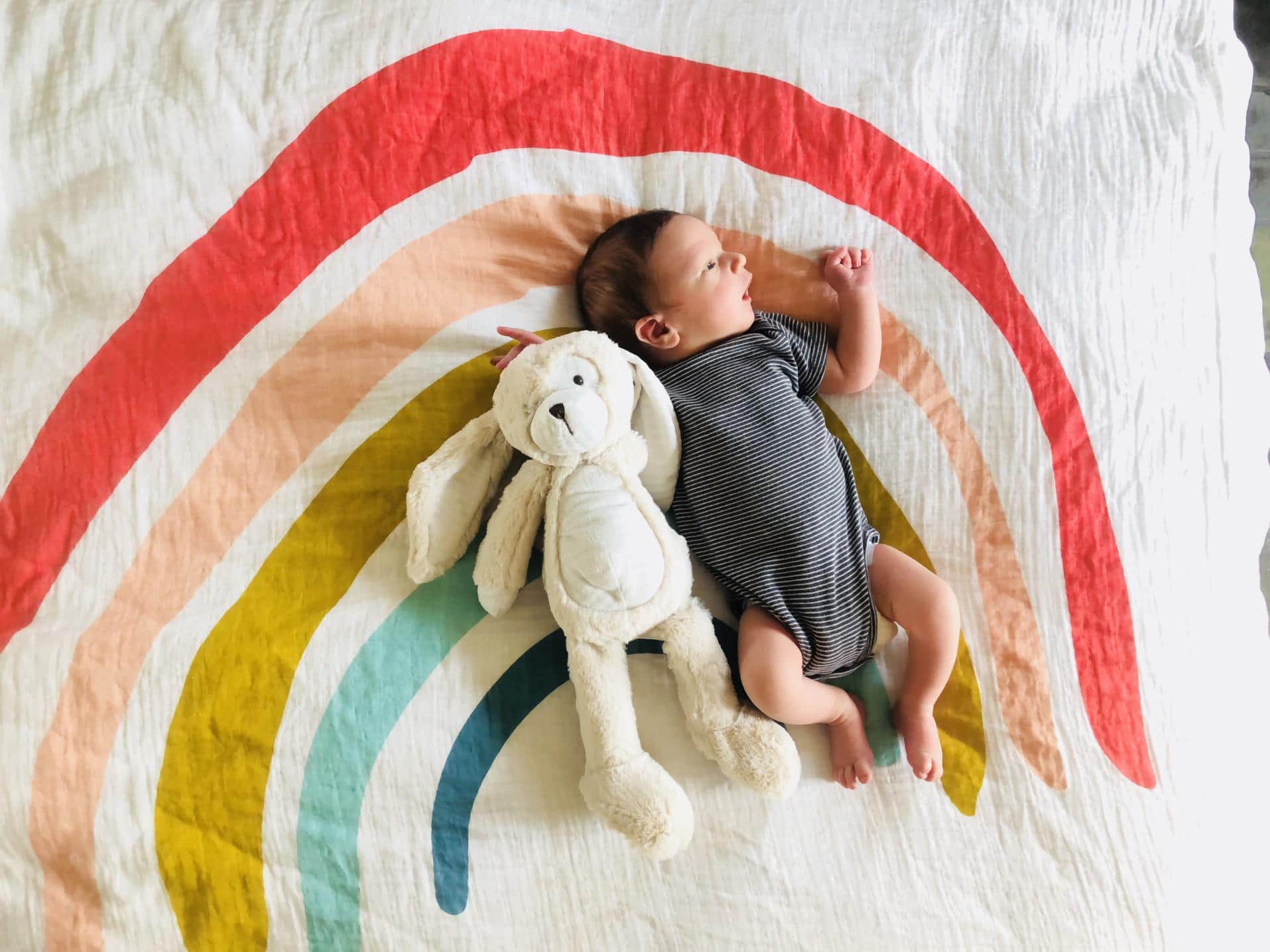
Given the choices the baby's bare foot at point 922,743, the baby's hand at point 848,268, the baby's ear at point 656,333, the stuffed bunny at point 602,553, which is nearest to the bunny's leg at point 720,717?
the stuffed bunny at point 602,553

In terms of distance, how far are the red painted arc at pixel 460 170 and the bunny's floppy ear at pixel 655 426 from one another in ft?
0.96

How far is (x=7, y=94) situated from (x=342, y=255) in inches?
15.6

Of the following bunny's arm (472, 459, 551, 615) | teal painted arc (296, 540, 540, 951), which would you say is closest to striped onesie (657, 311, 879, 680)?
bunny's arm (472, 459, 551, 615)

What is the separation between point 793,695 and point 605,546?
23 centimetres

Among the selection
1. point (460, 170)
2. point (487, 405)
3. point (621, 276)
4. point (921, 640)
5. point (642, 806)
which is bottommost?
point (642, 806)

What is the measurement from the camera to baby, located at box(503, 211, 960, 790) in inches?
33.3

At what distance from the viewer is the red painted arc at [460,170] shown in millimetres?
864

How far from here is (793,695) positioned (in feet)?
2.68

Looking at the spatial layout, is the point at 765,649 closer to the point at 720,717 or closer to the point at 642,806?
the point at 720,717

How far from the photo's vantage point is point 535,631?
870 millimetres

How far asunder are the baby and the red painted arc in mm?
115

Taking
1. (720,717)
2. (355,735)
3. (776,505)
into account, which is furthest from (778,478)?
(355,735)

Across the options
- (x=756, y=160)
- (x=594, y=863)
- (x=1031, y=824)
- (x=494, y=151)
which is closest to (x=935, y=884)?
(x=1031, y=824)

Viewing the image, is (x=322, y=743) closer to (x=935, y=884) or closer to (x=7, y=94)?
(x=935, y=884)
